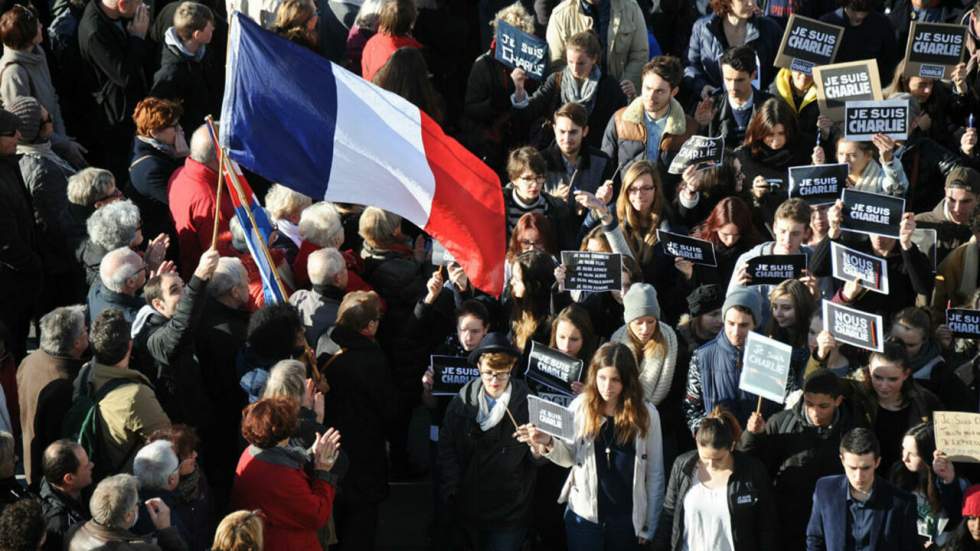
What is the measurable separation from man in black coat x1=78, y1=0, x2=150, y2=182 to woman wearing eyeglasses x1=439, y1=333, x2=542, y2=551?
4485mm

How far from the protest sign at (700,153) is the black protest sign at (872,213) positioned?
1.05 m

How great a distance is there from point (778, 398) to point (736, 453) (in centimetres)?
39

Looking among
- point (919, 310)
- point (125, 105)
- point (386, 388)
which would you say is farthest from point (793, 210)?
point (125, 105)

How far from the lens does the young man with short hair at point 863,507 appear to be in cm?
920

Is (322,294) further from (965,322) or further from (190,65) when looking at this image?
(965,322)

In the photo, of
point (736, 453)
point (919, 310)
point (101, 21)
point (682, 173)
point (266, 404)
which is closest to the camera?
point (266, 404)

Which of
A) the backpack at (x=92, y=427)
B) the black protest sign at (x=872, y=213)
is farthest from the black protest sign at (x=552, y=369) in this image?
the backpack at (x=92, y=427)

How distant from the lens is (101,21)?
42.2ft

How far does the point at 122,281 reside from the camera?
385 inches

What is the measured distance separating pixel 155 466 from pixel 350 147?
2.34 m

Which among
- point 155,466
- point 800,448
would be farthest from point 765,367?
point 155,466

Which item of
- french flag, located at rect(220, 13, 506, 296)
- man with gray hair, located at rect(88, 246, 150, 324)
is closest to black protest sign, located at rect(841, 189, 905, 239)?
french flag, located at rect(220, 13, 506, 296)

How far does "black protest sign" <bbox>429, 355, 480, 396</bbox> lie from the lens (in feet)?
33.5

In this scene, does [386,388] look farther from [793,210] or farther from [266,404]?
[793,210]
